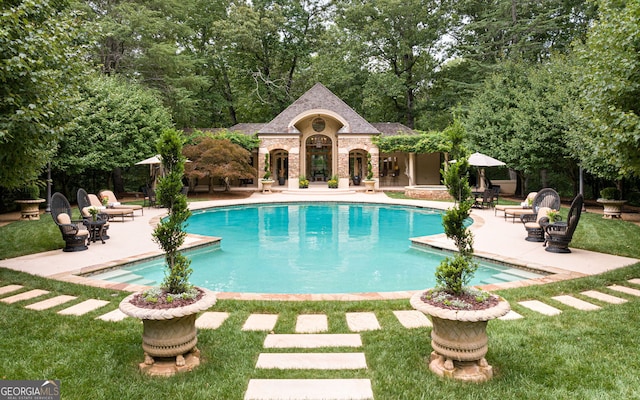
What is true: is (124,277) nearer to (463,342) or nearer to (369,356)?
(369,356)

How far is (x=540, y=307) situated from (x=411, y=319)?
1.83 meters

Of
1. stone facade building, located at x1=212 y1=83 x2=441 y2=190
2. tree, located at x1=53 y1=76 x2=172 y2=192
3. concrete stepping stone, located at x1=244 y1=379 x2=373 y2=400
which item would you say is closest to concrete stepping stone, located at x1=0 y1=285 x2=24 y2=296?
concrete stepping stone, located at x1=244 y1=379 x2=373 y2=400

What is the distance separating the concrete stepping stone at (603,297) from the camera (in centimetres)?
558

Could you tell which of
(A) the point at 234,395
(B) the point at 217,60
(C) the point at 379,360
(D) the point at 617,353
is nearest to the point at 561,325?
(D) the point at 617,353

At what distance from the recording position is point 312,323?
4906 millimetres

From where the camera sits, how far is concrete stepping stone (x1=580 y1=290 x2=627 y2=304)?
18.3 feet

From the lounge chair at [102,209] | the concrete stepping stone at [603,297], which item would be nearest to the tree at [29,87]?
the lounge chair at [102,209]

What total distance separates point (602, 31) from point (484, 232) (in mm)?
5573

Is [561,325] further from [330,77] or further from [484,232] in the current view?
[330,77]

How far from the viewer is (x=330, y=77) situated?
3322 centimetres

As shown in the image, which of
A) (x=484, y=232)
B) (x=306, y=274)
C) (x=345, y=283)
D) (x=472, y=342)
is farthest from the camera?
(x=484, y=232)

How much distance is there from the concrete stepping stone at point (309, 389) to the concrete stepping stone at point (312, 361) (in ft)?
0.81

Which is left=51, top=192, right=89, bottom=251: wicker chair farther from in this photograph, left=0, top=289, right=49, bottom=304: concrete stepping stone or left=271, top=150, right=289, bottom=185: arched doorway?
left=271, top=150, right=289, bottom=185: arched doorway

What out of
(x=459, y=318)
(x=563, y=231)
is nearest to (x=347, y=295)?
(x=459, y=318)
